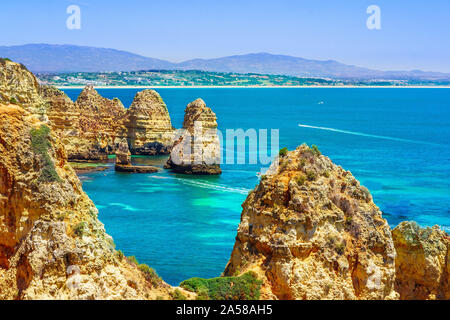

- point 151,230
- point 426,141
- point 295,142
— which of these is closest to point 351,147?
point 295,142

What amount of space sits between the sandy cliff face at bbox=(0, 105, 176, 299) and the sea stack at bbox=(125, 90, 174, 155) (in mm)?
69760

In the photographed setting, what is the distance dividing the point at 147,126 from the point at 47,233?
72.7 m

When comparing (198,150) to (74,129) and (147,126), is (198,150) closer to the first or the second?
(147,126)

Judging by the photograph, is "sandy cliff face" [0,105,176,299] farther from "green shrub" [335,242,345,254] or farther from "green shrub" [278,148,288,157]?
"green shrub" [278,148,288,157]

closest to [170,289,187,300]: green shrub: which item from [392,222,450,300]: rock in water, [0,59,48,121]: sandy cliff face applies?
[392,222,450,300]: rock in water

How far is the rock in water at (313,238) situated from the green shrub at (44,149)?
7.19m

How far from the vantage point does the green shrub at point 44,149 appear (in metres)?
20.5

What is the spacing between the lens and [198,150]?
259 ft

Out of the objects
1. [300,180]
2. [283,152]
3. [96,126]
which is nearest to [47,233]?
[300,180]

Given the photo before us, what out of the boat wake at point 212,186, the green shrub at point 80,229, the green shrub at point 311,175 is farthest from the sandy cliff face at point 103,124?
the green shrub at point 80,229

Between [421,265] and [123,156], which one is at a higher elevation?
[421,265]
